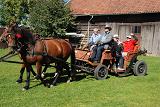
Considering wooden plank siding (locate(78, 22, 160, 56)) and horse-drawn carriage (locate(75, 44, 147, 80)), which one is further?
wooden plank siding (locate(78, 22, 160, 56))

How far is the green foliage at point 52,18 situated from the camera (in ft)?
90.0

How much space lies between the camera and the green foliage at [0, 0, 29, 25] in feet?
119

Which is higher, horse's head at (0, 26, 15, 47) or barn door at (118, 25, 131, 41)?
horse's head at (0, 26, 15, 47)

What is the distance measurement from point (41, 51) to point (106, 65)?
328 cm

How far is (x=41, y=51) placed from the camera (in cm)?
1120

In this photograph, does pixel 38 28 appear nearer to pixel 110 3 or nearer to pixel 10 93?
pixel 110 3

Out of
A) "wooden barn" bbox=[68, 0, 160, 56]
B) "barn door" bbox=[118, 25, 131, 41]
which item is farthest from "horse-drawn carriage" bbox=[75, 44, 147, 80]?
"barn door" bbox=[118, 25, 131, 41]

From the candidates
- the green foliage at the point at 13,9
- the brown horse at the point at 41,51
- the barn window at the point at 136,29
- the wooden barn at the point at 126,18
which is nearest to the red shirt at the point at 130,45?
the brown horse at the point at 41,51

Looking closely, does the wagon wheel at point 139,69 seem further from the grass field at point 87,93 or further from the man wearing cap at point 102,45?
the man wearing cap at point 102,45

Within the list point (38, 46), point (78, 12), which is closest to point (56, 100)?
point (38, 46)

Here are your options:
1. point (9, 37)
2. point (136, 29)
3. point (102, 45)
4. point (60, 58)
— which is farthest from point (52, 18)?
point (9, 37)

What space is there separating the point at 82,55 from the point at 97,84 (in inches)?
67.8

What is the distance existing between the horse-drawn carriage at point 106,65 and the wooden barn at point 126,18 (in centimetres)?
1052

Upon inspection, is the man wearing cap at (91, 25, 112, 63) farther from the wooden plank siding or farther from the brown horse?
the wooden plank siding
